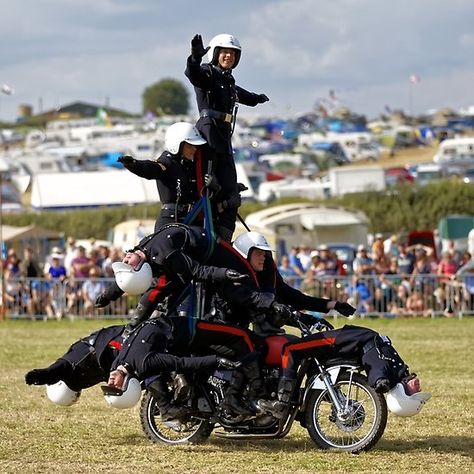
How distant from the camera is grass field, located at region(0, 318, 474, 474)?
371 inches

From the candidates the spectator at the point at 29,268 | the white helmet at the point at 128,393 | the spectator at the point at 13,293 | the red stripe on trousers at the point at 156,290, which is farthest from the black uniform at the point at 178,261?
the spectator at the point at 29,268

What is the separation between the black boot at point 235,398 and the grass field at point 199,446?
336mm

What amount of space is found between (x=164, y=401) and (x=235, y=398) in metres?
0.56

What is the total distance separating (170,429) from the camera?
1052 cm

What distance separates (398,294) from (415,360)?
302 inches

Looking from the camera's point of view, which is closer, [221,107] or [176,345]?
[176,345]

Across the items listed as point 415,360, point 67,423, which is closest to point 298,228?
point 415,360

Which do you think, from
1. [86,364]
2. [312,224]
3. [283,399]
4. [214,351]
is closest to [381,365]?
[283,399]

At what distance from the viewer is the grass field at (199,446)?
9.42m

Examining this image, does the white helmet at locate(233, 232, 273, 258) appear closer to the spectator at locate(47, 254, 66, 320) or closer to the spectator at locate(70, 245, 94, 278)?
the spectator at locate(47, 254, 66, 320)

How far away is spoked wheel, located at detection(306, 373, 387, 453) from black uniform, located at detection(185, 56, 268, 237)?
2.14m

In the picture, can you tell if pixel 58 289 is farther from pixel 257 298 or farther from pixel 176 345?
pixel 257 298

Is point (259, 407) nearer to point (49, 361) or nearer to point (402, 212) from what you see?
point (49, 361)

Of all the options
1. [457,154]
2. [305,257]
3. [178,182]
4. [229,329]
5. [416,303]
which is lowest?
[416,303]
